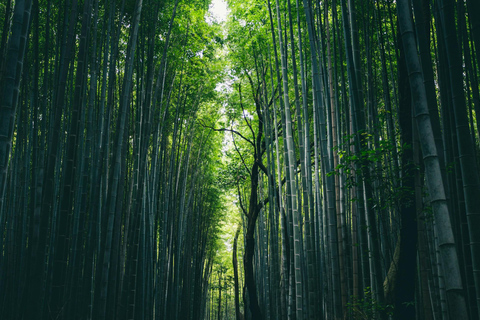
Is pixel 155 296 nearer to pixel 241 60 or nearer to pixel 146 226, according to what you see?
pixel 146 226

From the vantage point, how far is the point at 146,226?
4.55 meters

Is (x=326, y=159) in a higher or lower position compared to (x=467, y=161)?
higher

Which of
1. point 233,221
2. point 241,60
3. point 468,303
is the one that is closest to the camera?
point 468,303

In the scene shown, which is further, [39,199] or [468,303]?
[39,199]

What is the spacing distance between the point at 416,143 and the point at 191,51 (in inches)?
179

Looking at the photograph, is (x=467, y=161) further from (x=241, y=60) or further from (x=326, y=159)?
(x=241, y=60)

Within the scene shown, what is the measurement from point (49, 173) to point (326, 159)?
256 centimetres

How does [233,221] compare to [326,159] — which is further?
Result: [233,221]

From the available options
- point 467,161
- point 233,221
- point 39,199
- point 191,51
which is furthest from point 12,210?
point 233,221

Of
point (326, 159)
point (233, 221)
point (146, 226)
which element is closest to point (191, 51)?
point (146, 226)

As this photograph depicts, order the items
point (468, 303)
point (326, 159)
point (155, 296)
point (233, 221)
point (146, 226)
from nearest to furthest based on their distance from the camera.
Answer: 1. point (468, 303)
2. point (326, 159)
3. point (146, 226)
4. point (155, 296)
5. point (233, 221)

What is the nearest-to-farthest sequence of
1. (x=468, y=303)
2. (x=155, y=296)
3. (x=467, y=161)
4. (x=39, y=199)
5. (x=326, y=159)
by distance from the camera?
(x=467, y=161) < (x=468, y=303) < (x=39, y=199) < (x=326, y=159) < (x=155, y=296)

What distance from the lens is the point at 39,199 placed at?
3.00 m

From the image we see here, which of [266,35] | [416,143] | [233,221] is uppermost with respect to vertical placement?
[266,35]
